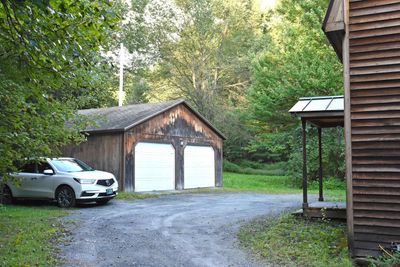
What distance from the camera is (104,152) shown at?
58.2 ft

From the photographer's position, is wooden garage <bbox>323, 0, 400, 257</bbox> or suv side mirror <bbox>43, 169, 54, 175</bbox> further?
suv side mirror <bbox>43, 169, 54, 175</bbox>

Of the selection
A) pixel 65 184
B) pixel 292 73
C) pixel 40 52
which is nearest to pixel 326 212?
pixel 40 52

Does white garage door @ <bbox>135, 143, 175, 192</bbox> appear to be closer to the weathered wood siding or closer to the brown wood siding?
the weathered wood siding

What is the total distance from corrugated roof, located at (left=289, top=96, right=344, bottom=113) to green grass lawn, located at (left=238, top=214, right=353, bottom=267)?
96.4 inches

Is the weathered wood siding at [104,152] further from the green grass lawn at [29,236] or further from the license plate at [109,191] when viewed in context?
the green grass lawn at [29,236]

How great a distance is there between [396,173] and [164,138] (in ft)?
44.7

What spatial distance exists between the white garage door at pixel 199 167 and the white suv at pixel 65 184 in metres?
6.79

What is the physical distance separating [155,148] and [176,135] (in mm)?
1488

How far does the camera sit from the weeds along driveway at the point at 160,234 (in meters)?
6.59

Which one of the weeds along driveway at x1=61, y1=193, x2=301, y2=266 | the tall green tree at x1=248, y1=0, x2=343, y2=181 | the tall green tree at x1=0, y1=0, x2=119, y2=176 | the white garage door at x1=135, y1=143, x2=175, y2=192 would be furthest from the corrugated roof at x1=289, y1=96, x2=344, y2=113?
the tall green tree at x1=248, y1=0, x2=343, y2=181

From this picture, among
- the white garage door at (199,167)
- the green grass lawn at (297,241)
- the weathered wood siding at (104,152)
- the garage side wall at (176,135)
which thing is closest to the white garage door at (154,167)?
the garage side wall at (176,135)

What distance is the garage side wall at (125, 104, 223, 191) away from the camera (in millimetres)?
17453

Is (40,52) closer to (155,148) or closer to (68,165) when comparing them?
(68,165)

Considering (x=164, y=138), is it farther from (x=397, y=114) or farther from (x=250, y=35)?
(x=250, y=35)
